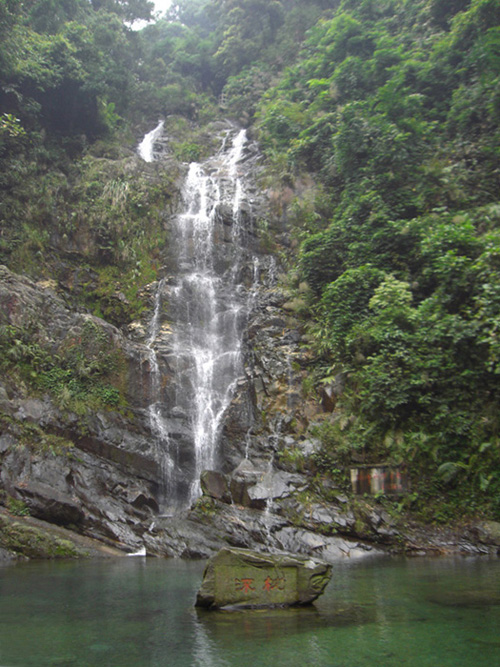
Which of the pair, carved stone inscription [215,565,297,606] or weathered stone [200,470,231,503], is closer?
carved stone inscription [215,565,297,606]

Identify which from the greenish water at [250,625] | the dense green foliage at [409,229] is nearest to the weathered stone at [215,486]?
the dense green foliage at [409,229]

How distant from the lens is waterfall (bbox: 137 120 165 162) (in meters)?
29.6

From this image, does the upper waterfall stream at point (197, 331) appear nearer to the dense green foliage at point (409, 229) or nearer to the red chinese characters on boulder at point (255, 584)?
the dense green foliage at point (409, 229)

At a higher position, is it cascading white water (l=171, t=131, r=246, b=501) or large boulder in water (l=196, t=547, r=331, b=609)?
cascading white water (l=171, t=131, r=246, b=501)

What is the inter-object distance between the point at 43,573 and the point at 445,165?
18.0 metres

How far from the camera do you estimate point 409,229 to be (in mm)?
16203

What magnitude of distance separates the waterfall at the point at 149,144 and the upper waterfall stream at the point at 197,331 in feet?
17.1

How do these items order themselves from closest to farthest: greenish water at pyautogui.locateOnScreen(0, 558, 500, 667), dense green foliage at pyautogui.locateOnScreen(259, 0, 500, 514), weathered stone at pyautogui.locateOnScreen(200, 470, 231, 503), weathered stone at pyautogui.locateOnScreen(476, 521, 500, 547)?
greenish water at pyautogui.locateOnScreen(0, 558, 500, 667)
weathered stone at pyautogui.locateOnScreen(476, 521, 500, 547)
dense green foliage at pyautogui.locateOnScreen(259, 0, 500, 514)
weathered stone at pyautogui.locateOnScreen(200, 470, 231, 503)

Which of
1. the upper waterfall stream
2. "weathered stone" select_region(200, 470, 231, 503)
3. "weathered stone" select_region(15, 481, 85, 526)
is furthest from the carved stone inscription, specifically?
the upper waterfall stream

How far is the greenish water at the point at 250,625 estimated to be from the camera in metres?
4.46

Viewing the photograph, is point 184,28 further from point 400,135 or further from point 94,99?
point 400,135

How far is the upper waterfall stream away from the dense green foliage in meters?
3.20

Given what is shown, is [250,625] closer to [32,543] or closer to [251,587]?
[251,587]

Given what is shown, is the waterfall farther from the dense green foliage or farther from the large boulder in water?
the large boulder in water
